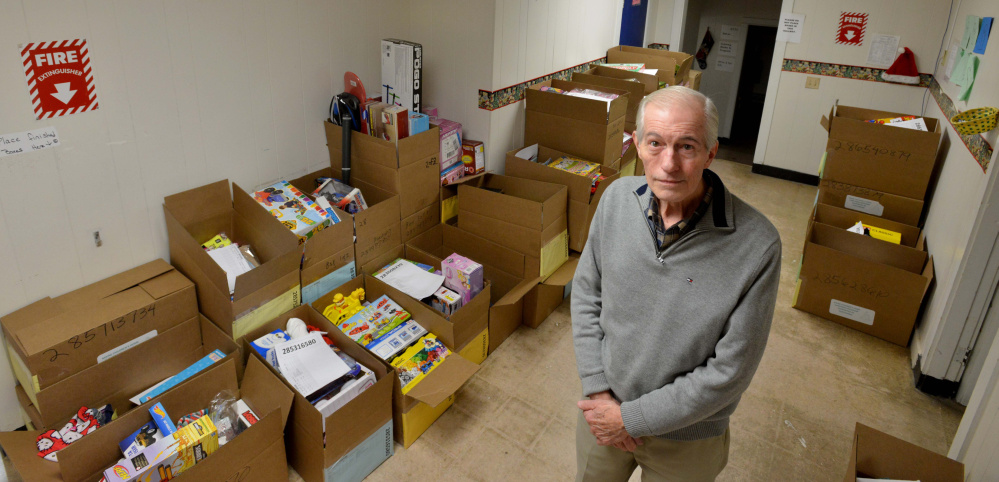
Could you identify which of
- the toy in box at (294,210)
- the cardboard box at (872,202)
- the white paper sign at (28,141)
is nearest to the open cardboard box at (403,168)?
the toy in box at (294,210)

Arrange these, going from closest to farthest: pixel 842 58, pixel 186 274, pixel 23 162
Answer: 1. pixel 23 162
2. pixel 186 274
3. pixel 842 58

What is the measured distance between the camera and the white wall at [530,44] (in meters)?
3.37

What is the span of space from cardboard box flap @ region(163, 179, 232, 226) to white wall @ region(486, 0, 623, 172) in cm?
148

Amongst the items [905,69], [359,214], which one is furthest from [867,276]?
[359,214]

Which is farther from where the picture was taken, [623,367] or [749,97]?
[749,97]

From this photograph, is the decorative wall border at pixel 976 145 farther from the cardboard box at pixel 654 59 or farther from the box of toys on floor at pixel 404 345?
the box of toys on floor at pixel 404 345

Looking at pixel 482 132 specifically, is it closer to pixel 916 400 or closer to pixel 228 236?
pixel 228 236

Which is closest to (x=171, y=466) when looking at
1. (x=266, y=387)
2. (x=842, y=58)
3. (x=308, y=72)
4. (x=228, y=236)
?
(x=266, y=387)

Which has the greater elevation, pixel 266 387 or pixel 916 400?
pixel 266 387

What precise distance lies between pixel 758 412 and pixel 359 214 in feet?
6.80

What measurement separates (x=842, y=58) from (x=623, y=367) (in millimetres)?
4557

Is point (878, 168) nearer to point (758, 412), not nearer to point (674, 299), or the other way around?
point (758, 412)

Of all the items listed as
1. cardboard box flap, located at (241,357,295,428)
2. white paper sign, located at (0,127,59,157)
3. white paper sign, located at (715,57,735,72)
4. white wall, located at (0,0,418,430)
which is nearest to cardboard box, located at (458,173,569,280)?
white wall, located at (0,0,418,430)

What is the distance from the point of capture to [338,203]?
9.55 ft
